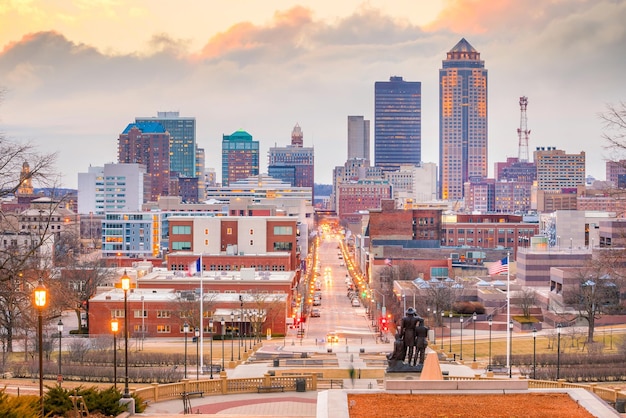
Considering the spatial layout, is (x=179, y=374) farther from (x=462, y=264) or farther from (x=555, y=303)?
(x=462, y=264)

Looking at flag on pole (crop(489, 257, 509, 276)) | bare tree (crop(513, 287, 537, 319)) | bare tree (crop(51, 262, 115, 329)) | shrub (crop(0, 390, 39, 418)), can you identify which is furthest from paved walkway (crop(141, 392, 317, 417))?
bare tree (crop(513, 287, 537, 319))

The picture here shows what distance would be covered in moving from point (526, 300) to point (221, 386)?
64902 mm

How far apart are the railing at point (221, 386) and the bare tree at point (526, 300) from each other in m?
58.9

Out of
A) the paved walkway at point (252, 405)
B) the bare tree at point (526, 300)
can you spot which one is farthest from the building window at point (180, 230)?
the paved walkway at point (252, 405)

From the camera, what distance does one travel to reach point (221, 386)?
160 feet

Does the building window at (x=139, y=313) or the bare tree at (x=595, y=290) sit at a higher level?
the bare tree at (x=595, y=290)

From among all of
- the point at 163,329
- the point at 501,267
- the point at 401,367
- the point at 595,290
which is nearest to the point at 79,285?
the point at 163,329

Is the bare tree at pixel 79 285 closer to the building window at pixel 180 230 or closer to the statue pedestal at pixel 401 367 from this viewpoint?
the building window at pixel 180 230

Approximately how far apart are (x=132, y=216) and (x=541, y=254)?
93.7 meters

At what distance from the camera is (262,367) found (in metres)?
60.6

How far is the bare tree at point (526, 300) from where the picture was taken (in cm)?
10675

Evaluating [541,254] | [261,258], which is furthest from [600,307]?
[261,258]

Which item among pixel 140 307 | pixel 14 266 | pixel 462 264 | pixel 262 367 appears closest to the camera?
pixel 14 266

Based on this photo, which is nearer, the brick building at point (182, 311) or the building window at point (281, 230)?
the brick building at point (182, 311)
